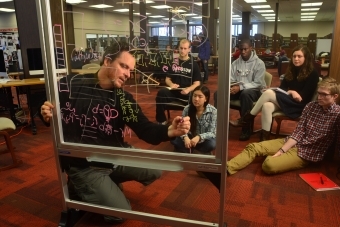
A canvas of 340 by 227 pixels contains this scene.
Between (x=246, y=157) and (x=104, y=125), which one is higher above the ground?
(x=104, y=125)

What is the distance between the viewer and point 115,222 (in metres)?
1.74

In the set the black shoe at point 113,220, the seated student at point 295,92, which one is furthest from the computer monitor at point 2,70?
the seated student at point 295,92

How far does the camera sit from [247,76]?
3158 millimetres

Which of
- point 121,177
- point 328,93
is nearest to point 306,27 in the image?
point 328,93

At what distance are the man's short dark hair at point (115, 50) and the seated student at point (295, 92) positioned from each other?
6.51 ft

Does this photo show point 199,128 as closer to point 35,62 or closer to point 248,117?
point 248,117

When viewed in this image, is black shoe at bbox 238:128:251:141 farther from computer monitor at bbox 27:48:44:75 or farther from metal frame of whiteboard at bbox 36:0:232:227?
computer monitor at bbox 27:48:44:75

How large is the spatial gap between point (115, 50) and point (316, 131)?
6.02 feet

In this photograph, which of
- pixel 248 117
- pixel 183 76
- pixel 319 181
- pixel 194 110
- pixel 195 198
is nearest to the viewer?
pixel 183 76

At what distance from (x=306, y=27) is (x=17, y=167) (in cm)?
1984

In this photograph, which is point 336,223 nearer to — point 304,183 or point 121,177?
point 304,183

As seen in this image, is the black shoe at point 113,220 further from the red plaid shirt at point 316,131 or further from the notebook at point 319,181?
the red plaid shirt at point 316,131

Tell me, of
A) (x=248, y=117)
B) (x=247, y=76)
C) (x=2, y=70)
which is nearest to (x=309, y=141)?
(x=248, y=117)

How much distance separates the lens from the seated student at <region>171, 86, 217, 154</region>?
1.42m
